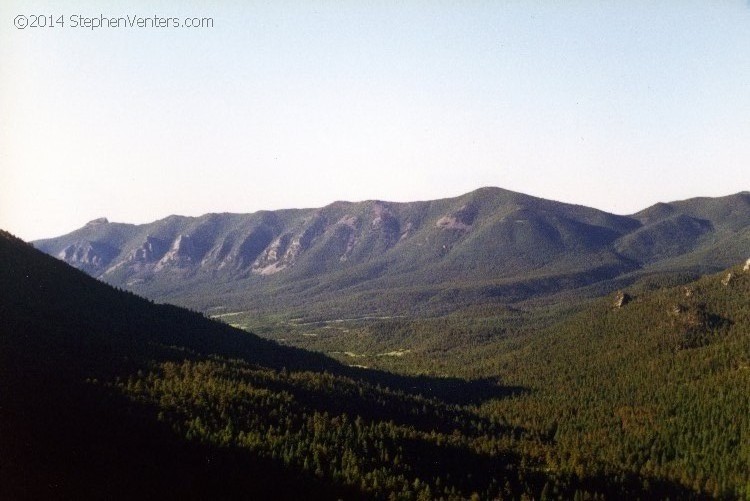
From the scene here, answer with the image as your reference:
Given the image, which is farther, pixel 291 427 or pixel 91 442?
pixel 291 427

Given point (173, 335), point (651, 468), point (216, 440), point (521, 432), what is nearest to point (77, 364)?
point (216, 440)

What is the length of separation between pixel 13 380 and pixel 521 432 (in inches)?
4678

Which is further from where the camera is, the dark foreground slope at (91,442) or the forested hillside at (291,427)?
the forested hillside at (291,427)

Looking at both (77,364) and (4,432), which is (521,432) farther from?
(4,432)

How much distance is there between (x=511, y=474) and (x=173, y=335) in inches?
4852

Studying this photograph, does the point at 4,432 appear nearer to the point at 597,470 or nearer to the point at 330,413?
the point at 330,413

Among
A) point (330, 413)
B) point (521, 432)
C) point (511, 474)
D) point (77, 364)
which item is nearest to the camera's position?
point (511, 474)

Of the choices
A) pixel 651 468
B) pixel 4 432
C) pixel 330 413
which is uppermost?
pixel 4 432

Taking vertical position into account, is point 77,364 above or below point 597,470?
above

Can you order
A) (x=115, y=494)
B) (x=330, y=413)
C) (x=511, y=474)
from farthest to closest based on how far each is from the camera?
(x=330, y=413) < (x=511, y=474) < (x=115, y=494)

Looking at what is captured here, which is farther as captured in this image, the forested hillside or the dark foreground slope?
the forested hillside

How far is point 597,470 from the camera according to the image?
126 meters

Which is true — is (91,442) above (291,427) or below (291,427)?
above

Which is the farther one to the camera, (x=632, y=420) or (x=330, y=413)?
(x=632, y=420)
